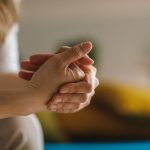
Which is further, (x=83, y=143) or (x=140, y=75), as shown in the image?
(x=140, y=75)

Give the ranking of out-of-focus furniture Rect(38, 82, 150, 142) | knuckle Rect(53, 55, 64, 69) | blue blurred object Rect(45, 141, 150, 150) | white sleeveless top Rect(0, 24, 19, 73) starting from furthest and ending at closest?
out-of-focus furniture Rect(38, 82, 150, 142) < blue blurred object Rect(45, 141, 150, 150) < white sleeveless top Rect(0, 24, 19, 73) < knuckle Rect(53, 55, 64, 69)

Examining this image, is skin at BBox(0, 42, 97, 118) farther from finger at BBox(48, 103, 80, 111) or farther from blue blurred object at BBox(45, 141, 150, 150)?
blue blurred object at BBox(45, 141, 150, 150)

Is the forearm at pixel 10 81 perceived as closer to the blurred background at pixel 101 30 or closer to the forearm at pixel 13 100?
the forearm at pixel 13 100

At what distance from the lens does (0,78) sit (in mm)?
627

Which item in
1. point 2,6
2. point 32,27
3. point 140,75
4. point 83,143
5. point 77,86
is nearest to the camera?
point 77,86

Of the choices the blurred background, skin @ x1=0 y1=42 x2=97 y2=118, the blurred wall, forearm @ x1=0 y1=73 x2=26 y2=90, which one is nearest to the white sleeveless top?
forearm @ x1=0 y1=73 x2=26 y2=90

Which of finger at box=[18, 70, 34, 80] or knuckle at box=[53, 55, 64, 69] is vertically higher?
knuckle at box=[53, 55, 64, 69]

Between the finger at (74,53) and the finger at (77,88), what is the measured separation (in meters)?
0.03

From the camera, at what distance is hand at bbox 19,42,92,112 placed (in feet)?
1.75

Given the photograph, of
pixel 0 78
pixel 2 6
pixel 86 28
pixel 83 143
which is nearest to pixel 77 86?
pixel 0 78

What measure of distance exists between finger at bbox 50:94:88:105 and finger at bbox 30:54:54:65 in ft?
0.17

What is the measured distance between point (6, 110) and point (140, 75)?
2391 mm

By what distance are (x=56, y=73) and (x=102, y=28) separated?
2.55m

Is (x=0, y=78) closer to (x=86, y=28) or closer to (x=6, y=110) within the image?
(x=6, y=110)
